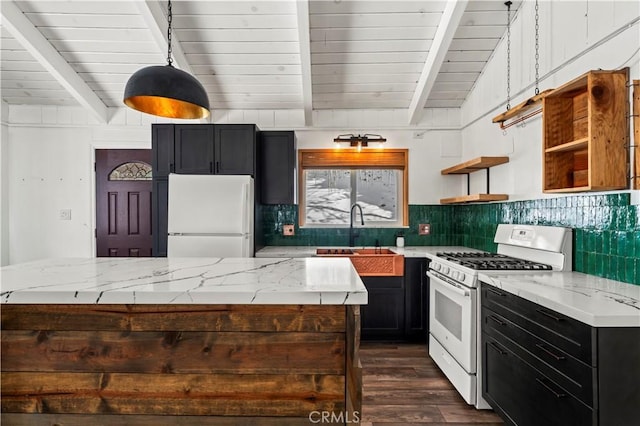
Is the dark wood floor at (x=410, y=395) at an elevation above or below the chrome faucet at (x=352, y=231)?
below

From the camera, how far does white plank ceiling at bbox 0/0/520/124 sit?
9.47 ft

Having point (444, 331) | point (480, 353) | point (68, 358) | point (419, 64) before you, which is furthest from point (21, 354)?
point (419, 64)

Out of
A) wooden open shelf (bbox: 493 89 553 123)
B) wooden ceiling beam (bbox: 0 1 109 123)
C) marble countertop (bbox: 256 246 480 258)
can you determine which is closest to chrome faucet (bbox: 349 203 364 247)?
marble countertop (bbox: 256 246 480 258)

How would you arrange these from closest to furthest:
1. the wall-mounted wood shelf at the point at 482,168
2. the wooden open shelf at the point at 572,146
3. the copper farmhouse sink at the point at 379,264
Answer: the wooden open shelf at the point at 572,146, the wall-mounted wood shelf at the point at 482,168, the copper farmhouse sink at the point at 379,264

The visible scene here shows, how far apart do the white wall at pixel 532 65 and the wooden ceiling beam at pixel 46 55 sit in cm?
385

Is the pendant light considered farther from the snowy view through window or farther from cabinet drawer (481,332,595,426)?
the snowy view through window

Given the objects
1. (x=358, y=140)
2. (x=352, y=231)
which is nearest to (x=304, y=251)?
(x=352, y=231)

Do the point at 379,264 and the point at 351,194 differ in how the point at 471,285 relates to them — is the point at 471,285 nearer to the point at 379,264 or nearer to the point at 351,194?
the point at 379,264

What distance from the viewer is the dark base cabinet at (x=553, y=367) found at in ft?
4.64

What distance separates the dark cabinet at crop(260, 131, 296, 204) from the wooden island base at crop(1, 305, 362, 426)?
8.43 feet

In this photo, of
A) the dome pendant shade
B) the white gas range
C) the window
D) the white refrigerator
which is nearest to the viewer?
the dome pendant shade

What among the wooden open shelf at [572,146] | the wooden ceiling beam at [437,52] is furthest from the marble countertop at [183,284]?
the wooden ceiling beam at [437,52]

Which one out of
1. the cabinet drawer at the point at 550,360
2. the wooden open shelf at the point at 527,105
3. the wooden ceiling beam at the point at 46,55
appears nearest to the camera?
the cabinet drawer at the point at 550,360

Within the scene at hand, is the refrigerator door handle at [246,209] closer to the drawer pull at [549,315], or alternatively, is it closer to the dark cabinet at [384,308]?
the dark cabinet at [384,308]
